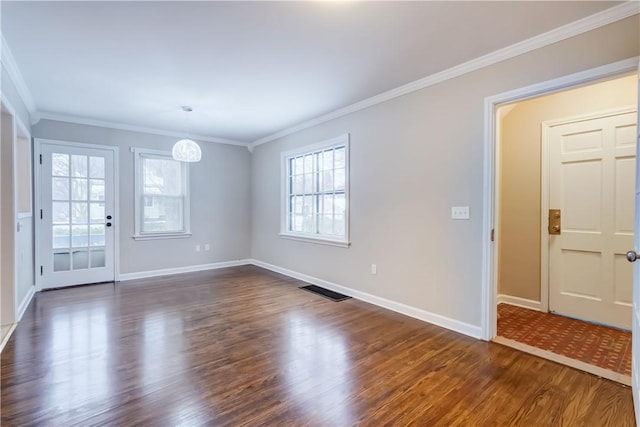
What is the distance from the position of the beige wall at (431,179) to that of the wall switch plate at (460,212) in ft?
0.16

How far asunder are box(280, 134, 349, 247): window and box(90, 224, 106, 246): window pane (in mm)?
2769

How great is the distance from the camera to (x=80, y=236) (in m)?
4.55

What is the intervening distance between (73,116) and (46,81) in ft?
4.69

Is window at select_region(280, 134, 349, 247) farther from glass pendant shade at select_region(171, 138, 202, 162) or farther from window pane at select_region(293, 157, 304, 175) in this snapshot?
glass pendant shade at select_region(171, 138, 202, 162)

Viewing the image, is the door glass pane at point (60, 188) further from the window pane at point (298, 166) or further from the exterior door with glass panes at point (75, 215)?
the window pane at point (298, 166)

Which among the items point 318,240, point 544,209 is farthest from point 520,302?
point 318,240

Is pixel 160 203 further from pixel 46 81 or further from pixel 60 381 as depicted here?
pixel 60 381

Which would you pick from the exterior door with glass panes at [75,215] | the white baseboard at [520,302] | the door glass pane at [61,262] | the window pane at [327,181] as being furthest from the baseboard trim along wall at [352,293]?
the window pane at [327,181]

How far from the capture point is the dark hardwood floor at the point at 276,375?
5.69ft

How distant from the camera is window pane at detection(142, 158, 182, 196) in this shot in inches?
204

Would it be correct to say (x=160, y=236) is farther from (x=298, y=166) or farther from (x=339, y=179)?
(x=339, y=179)

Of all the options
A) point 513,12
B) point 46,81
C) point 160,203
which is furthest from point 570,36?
point 160,203

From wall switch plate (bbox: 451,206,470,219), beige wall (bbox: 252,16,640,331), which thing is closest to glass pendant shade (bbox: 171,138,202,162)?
beige wall (bbox: 252,16,640,331)

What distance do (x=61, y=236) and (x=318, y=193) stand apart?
378 centimetres
